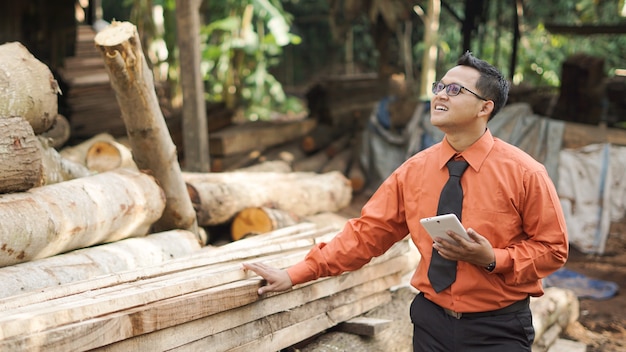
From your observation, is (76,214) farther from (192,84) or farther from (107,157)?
(192,84)

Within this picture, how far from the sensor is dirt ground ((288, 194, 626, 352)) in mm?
4023

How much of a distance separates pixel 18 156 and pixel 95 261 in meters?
0.78

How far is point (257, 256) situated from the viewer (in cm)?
406

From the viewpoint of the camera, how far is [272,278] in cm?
342

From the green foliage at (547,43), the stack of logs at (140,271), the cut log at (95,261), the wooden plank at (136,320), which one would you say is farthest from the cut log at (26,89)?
the green foliage at (547,43)

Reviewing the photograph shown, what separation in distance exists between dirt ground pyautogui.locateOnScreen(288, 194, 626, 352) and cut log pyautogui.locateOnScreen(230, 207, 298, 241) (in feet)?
5.68

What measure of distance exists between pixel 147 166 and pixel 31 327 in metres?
2.60

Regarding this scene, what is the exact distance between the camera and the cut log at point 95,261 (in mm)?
Result: 3633

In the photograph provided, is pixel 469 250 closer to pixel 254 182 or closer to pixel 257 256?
pixel 257 256

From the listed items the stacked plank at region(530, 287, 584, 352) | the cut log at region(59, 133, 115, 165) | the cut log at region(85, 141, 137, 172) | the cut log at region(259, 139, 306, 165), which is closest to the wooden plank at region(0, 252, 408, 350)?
the stacked plank at region(530, 287, 584, 352)

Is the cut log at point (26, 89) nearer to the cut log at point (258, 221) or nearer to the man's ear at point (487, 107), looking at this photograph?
the cut log at point (258, 221)

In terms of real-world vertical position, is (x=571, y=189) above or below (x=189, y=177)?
below

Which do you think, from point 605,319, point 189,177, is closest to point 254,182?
point 189,177

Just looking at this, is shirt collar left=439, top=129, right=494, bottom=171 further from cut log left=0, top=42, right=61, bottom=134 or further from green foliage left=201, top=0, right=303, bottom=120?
green foliage left=201, top=0, right=303, bottom=120
